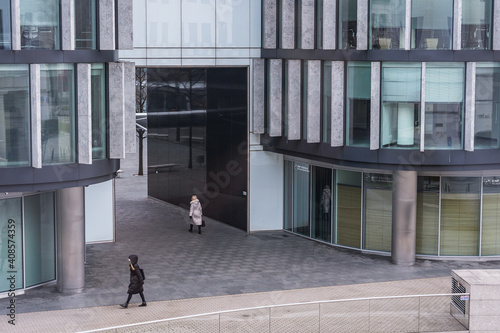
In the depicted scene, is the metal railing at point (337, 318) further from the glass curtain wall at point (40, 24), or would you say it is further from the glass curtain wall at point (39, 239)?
the glass curtain wall at point (40, 24)

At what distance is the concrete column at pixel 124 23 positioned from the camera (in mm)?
22344

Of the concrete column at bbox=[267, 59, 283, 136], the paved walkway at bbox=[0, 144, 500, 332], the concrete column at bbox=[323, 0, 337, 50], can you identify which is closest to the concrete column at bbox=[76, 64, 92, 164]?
the paved walkway at bbox=[0, 144, 500, 332]

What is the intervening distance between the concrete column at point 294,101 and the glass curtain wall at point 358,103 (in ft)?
Result: 7.55

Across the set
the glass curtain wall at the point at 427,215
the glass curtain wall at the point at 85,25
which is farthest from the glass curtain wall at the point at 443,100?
the glass curtain wall at the point at 85,25

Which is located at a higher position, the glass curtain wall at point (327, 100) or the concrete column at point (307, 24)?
the concrete column at point (307, 24)

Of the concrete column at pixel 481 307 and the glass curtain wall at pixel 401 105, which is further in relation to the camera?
the glass curtain wall at pixel 401 105

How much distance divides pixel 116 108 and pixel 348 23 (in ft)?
22.7

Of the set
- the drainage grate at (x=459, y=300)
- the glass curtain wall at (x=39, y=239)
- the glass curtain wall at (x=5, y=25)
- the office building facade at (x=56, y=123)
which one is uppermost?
the glass curtain wall at (x=5, y=25)

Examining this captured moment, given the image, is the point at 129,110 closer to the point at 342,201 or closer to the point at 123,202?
the point at 342,201

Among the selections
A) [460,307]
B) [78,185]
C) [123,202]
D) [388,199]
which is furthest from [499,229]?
[123,202]

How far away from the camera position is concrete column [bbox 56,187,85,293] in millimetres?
22250

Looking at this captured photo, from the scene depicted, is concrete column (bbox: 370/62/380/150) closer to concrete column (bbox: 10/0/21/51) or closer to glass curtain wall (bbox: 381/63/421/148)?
glass curtain wall (bbox: 381/63/421/148)

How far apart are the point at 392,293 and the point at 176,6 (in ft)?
36.1

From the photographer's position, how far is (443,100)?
79.6ft
